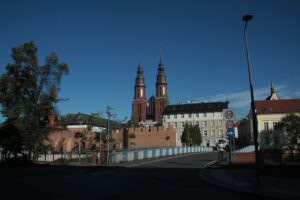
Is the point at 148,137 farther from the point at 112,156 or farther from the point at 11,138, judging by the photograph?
the point at 112,156

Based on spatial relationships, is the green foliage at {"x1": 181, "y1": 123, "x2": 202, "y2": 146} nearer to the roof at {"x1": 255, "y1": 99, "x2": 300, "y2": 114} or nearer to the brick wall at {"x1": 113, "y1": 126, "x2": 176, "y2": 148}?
the brick wall at {"x1": 113, "y1": 126, "x2": 176, "y2": 148}

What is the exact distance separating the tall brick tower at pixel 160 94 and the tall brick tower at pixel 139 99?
24.2 feet

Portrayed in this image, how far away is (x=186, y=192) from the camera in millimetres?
12969

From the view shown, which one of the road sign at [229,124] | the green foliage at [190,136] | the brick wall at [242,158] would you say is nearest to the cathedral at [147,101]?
the green foliage at [190,136]

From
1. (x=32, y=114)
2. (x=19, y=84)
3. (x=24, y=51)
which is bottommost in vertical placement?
(x=32, y=114)

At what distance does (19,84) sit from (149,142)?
55939mm

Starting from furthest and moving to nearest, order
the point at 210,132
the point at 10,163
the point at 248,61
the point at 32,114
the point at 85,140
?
the point at 210,132 < the point at 85,140 < the point at 32,114 < the point at 10,163 < the point at 248,61

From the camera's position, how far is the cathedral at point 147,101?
482 feet

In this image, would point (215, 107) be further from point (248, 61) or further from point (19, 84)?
point (248, 61)

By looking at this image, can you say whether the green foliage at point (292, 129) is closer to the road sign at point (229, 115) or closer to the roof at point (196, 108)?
the road sign at point (229, 115)

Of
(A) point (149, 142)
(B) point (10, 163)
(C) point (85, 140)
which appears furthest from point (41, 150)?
(A) point (149, 142)

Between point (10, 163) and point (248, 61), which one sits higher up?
point (248, 61)

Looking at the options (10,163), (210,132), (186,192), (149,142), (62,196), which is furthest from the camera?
(210,132)

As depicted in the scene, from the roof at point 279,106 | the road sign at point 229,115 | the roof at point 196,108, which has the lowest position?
the road sign at point 229,115
